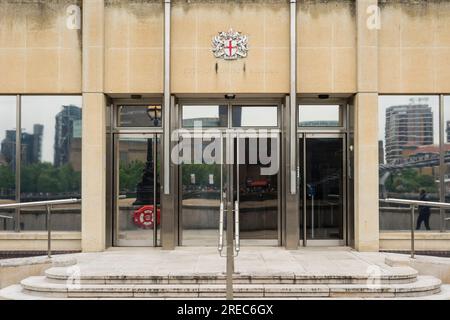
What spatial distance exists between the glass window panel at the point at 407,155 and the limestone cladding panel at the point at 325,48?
98cm

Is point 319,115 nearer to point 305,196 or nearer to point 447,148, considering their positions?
point 305,196

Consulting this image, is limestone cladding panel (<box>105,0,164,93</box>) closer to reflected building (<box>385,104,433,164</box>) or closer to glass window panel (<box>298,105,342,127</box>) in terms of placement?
glass window panel (<box>298,105,342,127</box>)

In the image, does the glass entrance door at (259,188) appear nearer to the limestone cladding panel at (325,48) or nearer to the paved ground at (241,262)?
the paved ground at (241,262)

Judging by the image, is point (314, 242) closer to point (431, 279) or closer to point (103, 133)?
point (431, 279)

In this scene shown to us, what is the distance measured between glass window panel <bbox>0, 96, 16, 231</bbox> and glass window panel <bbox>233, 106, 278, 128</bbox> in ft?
14.6

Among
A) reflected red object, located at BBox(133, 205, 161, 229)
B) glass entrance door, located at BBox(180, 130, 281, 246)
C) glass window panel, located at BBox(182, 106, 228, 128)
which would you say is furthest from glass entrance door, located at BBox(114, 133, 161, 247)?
glass window panel, located at BBox(182, 106, 228, 128)

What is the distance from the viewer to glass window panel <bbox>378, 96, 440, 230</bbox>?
12.3 meters

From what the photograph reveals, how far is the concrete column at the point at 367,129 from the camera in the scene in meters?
12.0

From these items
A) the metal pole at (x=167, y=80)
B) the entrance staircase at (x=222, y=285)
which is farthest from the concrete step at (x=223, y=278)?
the metal pole at (x=167, y=80)

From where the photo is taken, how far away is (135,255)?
37.4ft

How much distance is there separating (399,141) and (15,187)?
25.0 feet

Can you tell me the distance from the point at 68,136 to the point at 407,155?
6724 millimetres

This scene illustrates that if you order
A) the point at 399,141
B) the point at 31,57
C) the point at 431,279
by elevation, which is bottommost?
the point at 431,279

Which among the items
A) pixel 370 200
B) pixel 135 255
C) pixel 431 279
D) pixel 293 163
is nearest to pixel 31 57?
pixel 135 255
